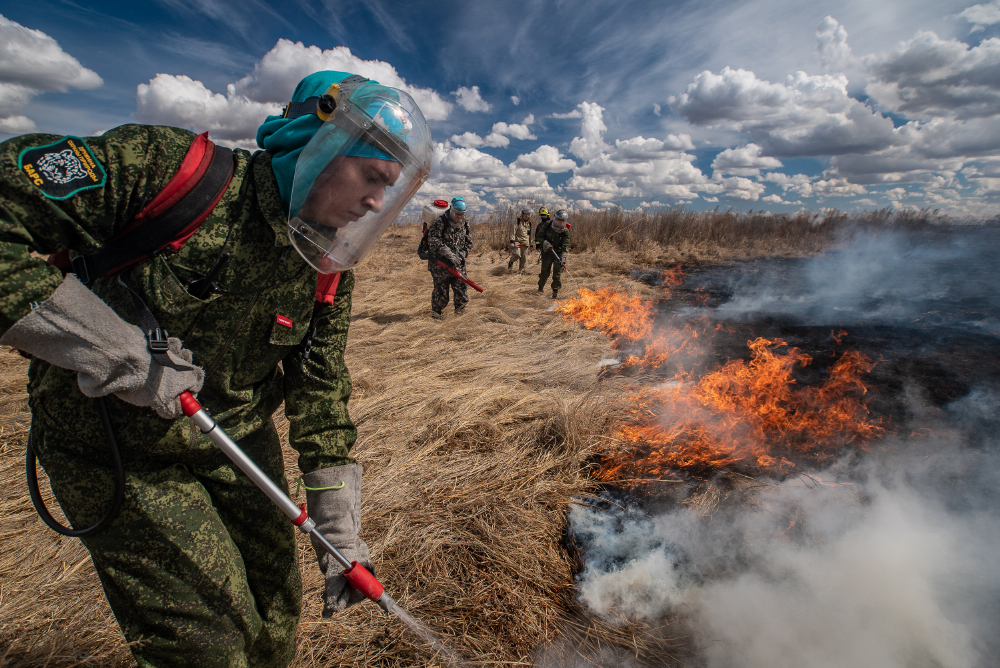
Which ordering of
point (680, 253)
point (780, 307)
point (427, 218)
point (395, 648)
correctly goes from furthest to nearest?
point (680, 253), point (780, 307), point (427, 218), point (395, 648)

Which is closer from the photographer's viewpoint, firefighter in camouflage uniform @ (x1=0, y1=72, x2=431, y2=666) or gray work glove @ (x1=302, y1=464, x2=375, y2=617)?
firefighter in camouflage uniform @ (x1=0, y1=72, x2=431, y2=666)

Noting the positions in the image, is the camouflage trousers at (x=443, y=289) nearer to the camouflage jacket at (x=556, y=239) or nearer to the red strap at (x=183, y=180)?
the camouflage jacket at (x=556, y=239)

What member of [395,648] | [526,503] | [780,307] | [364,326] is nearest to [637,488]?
[526,503]

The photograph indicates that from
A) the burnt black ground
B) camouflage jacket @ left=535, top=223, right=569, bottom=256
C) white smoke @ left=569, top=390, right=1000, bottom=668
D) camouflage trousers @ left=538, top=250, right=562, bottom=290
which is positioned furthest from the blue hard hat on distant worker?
camouflage jacket @ left=535, top=223, right=569, bottom=256

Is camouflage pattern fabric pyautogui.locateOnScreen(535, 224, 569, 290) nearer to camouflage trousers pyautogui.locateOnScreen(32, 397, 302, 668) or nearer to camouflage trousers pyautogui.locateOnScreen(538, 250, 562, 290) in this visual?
camouflage trousers pyautogui.locateOnScreen(538, 250, 562, 290)

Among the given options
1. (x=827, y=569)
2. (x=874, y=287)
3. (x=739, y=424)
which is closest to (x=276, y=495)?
(x=827, y=569)

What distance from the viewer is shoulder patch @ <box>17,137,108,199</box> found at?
82cm

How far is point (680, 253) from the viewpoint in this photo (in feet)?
53.9

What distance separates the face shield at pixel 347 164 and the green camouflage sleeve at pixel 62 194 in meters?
0.30

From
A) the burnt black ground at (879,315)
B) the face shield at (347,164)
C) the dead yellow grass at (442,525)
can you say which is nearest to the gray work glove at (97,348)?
the face shield at (347,164)

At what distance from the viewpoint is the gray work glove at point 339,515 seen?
Answer: 1.36m

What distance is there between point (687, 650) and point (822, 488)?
154 cm

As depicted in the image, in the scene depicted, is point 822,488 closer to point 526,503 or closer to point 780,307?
point 526,503

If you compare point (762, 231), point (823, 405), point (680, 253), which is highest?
point (762, 231)
